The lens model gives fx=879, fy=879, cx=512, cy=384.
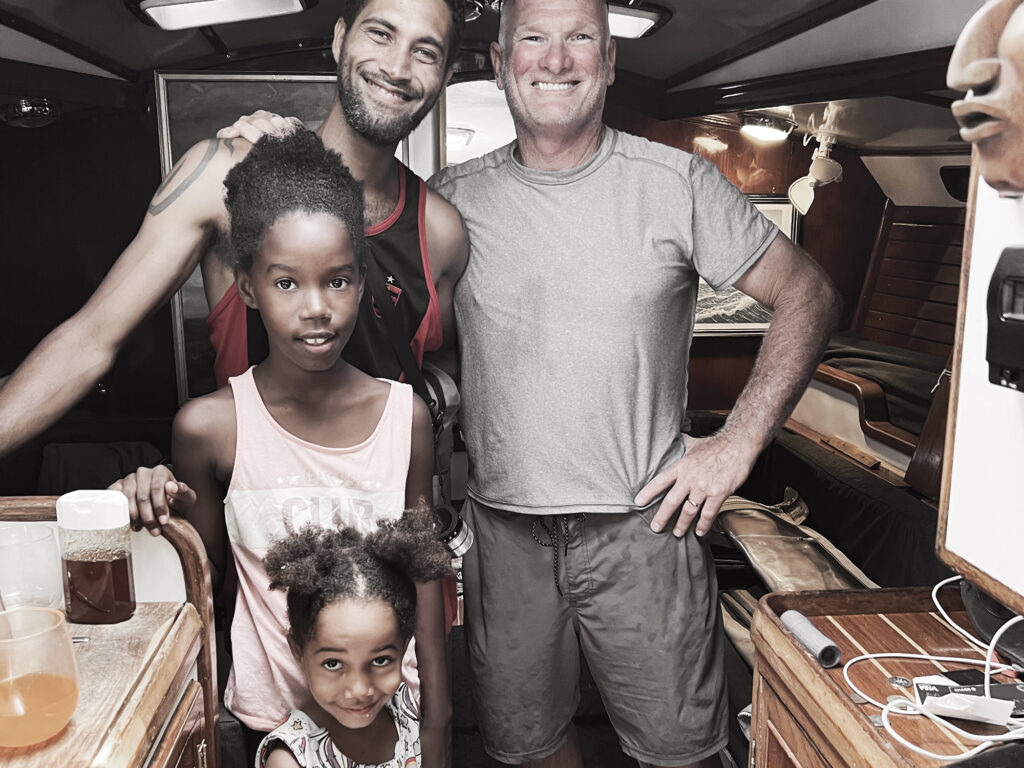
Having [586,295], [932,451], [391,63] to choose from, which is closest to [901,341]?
[932,451]

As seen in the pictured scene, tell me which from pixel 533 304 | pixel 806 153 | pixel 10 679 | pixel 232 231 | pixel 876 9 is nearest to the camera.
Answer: pixel 10 679

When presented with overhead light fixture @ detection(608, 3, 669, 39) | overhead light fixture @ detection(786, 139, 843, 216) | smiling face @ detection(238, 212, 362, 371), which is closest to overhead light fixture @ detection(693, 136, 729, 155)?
overhead light fixture @ detection(786, 139, 843, 216)

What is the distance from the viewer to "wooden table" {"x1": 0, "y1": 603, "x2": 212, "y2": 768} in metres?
1.21

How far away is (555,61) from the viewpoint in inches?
73.8

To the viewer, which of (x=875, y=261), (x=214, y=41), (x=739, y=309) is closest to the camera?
(x=214, y=41)

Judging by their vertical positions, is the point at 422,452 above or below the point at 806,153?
below

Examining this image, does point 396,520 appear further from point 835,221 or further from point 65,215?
point 835,221

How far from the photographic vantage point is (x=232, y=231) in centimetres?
162

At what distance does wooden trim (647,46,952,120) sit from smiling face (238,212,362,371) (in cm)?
91

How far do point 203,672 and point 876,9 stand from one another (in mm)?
2071

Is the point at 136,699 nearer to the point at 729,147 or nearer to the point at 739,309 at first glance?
the point at 739,309

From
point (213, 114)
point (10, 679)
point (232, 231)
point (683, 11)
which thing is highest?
point (683, 11)

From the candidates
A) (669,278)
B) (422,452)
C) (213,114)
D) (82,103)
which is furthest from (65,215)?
(669,278)

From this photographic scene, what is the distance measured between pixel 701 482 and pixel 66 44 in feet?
5.24
